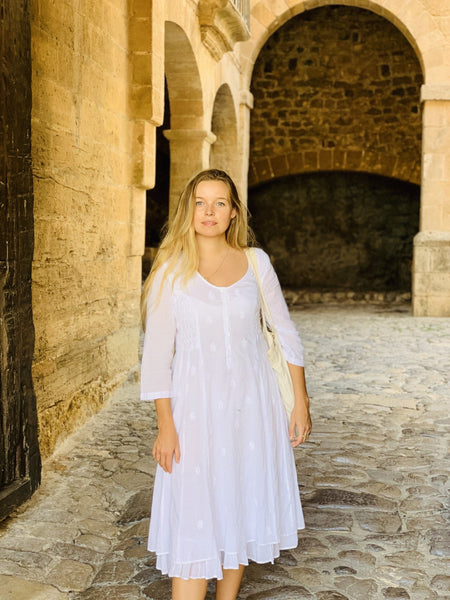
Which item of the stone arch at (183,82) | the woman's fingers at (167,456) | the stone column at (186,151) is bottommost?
the woman's fingers at (167,456)

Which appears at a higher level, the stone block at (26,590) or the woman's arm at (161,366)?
the woman's arm at (161,366)

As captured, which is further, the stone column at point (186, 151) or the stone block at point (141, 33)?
the stone column at point (186, 151)

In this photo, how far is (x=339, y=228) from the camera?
52.6 ft

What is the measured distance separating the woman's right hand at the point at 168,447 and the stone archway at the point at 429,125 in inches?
370

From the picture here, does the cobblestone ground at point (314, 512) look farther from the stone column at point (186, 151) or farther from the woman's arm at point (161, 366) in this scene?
the stone column at point (186, 151)

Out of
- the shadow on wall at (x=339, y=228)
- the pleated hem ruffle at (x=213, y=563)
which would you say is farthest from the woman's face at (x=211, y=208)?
the shadow on wall at (x=339, y=228)

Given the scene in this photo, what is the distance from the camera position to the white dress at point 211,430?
220cm

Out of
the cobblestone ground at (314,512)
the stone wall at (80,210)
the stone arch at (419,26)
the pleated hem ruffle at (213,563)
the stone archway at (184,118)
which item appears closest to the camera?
the pleated hem ruffle at (213,563)

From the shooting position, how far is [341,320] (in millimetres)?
10742

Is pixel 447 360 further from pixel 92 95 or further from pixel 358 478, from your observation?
pixel 92 95

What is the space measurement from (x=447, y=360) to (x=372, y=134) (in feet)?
28.1

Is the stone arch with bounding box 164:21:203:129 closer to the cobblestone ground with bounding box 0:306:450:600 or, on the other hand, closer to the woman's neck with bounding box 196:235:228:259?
the cobblestone ground with bounding box 0:306:450:600

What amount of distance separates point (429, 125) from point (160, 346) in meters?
9.69

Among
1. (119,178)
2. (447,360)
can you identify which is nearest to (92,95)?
(119,178)
